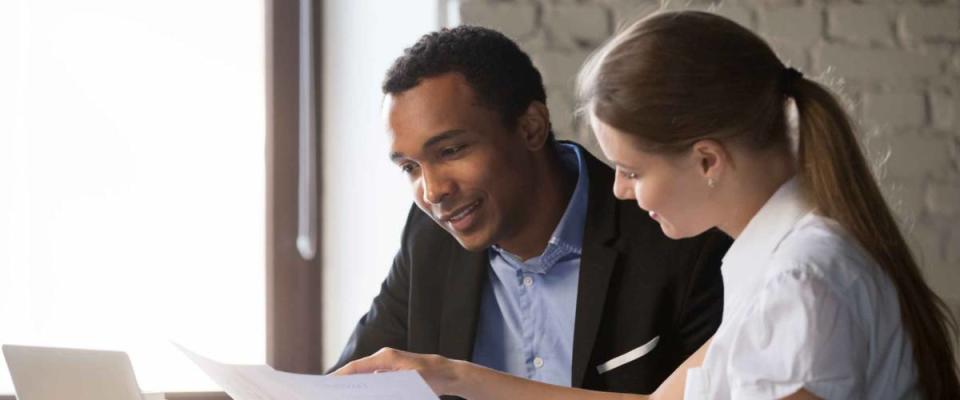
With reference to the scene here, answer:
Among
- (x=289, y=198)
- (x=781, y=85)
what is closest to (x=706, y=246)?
(x=781, y=85)

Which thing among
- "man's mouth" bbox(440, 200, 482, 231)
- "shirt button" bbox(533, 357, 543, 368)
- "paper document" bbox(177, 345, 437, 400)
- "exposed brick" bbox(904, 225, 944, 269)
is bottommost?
"shirt button" bbox(533, 357, 543, 368)

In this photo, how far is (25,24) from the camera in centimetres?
216

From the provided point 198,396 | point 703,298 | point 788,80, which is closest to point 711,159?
point 788,80

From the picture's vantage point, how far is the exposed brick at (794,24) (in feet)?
6.94

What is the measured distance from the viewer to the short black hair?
5.02 ft

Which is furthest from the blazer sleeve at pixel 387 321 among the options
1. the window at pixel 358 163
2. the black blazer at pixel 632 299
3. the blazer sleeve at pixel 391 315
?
the window at pixel 358 163

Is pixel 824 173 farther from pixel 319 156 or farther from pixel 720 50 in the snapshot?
pixel 319 156

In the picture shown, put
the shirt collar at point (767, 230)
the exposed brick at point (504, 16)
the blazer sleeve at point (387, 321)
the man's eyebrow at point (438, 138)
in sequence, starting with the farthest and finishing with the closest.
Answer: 1. the exposed brick at point (504, 16)
2. the blazer sleeve at point (387, 321)
3. the man's eyebrow at point (438, 138)
4. the shirt collar at point (767, 230)

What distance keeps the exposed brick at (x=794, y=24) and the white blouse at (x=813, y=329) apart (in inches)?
41.9

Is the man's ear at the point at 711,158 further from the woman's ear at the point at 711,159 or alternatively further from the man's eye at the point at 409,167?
the man's eye at the point at 409,167

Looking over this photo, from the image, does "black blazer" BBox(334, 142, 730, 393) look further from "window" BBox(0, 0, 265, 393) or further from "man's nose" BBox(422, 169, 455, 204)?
"window" BBox(0, 0, 265, 393)

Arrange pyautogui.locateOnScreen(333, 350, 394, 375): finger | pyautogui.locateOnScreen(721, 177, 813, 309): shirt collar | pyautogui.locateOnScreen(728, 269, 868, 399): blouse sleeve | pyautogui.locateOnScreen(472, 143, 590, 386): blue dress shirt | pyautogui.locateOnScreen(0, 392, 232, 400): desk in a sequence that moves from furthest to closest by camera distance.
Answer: pyautogui.locateOnScreen(0, 392, 232, 400): desk → pyautogui.locateOnScreen(472, 143, 590, 386): blue dress shirt → pyautogui.locateOnScreen(333, 350, 394, 375): finger → pyautogui.locateOnScreen(721, 177, 813, 309): shirt collar → pyautogui.locateOnScreen(728, 269, 868, 399): blouse sleeve

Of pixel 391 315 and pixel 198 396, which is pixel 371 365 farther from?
pixel 198 396

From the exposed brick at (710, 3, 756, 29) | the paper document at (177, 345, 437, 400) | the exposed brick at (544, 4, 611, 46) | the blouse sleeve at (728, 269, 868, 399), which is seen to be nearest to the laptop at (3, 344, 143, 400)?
the paper document at (177, 345, 437, 400)
